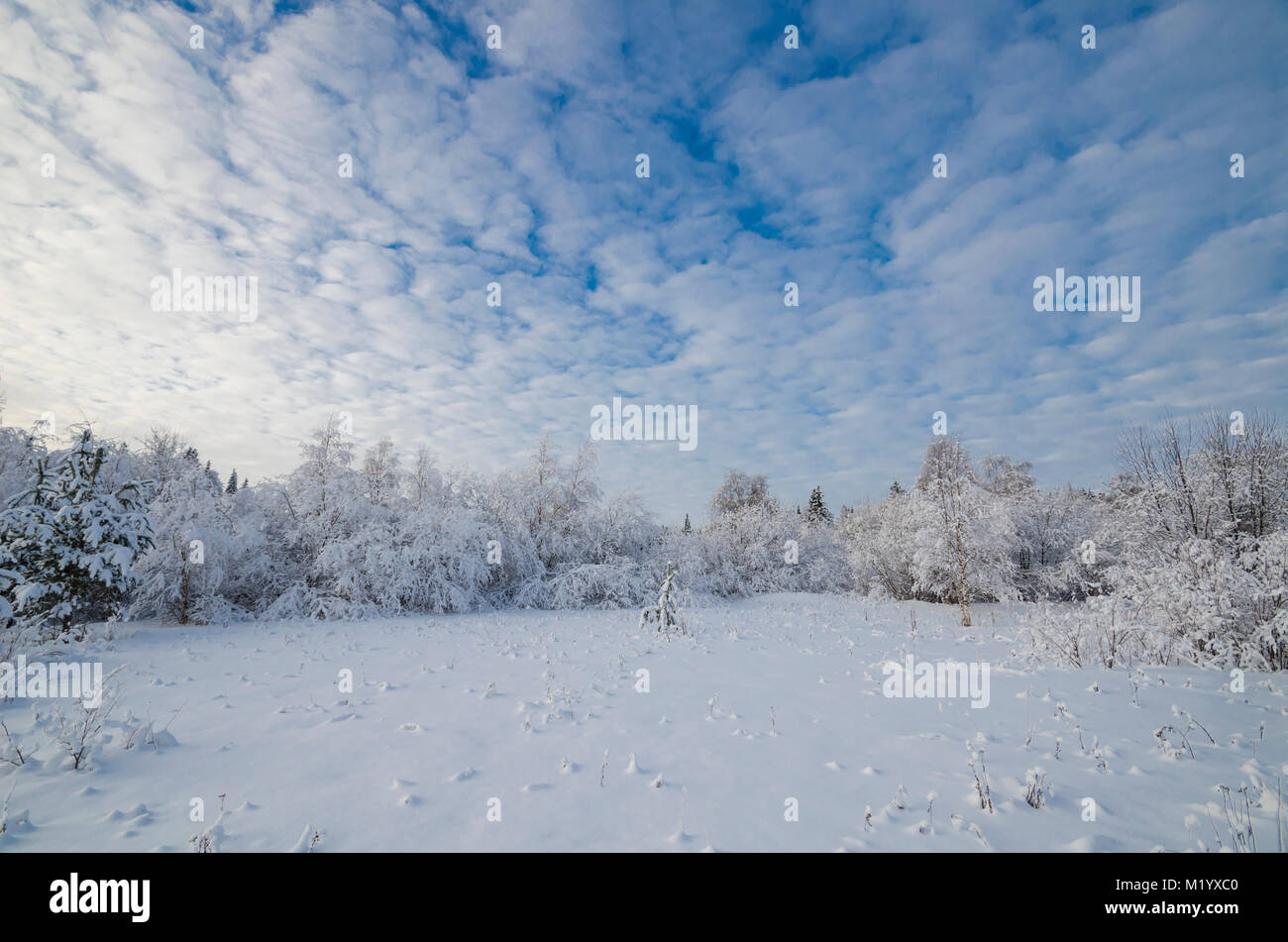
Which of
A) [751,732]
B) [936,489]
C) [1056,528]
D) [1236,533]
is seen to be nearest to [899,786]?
[751,732]

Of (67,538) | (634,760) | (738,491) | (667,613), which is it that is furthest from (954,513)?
(67,538)

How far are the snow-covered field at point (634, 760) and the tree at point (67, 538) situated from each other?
6.03 feet

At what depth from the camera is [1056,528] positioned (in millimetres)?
23125

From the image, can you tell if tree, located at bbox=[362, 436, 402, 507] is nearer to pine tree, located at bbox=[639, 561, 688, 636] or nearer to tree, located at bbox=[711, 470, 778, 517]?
pine tree, located at bbox=[639, 561, 688, 636]

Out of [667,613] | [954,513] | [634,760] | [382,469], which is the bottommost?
[667,613]

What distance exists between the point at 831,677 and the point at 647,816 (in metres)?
5.23

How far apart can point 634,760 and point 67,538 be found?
12274mm

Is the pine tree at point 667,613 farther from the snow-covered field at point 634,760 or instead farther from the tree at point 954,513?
the tree at point 954,513

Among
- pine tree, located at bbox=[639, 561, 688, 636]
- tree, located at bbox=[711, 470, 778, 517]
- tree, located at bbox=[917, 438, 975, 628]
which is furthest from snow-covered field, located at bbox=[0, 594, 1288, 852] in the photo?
tree, located at bbox=[711, 470, 778, 517]

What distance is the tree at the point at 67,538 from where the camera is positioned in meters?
8.98

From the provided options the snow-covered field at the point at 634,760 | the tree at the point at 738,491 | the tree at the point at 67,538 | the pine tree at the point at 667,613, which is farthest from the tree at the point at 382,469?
the tree at the point at 738,491

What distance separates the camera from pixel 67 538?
942 centimetres

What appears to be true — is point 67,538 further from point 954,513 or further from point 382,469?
point 954,513

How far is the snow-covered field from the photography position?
321cm
